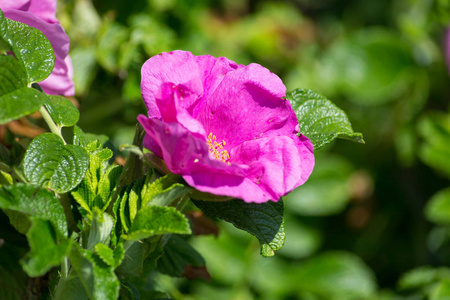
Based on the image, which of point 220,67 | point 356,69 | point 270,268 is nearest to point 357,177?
point 356,69

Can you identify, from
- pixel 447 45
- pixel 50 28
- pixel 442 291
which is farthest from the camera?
pixel 447 45

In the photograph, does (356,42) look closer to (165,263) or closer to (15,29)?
(165,263)

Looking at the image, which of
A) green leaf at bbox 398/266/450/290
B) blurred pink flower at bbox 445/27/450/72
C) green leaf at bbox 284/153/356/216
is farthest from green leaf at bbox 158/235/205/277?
blurred pink flower at bbox 445/27/450/72

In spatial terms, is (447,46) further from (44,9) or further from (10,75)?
(10,75)

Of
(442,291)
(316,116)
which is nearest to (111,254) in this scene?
(316,116)

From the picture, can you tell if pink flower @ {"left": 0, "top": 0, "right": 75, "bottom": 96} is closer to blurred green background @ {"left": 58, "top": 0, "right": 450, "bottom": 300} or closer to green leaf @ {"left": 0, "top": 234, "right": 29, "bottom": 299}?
green leaf @ {"left": 0, "top": 234, "right": 29, "bottom": 299}

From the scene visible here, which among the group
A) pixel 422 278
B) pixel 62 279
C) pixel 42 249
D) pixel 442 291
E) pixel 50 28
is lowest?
pixel 422 278

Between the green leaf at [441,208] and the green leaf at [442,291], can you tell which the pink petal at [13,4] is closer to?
the green leaf at [442,291]
